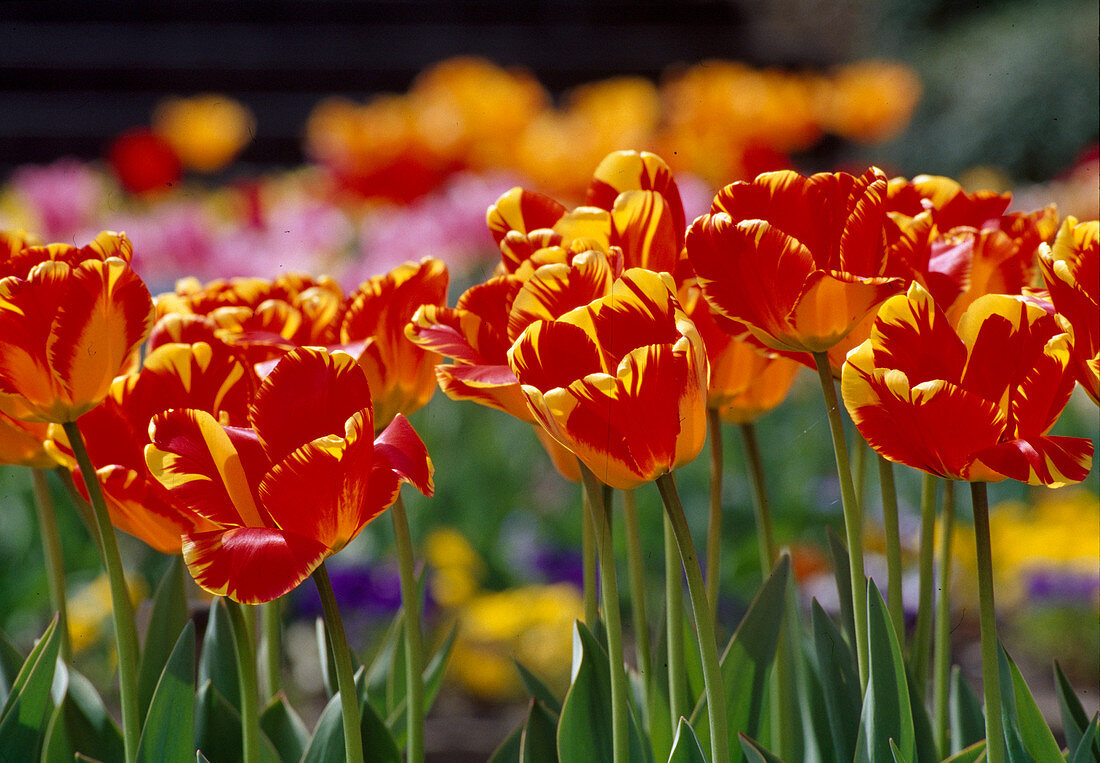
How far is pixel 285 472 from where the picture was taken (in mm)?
453

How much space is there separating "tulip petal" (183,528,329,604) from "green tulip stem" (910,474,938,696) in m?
0.32

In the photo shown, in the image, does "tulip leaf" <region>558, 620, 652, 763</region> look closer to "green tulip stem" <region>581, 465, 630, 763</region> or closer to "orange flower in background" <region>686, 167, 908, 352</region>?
"green tulip stem" <region>581, 465, 630, 763</region>

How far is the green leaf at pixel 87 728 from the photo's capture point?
0.65m

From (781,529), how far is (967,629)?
1.30 ft

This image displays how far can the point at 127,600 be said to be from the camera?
0.55m

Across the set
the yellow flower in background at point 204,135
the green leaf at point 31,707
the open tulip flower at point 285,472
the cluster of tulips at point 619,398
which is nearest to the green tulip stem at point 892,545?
the cluster of tulips at point 619,398

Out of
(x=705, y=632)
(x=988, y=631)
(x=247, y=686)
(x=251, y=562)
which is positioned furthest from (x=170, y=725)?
(x=988, y=631)

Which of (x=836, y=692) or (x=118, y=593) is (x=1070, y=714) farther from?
(x=118, y=593)

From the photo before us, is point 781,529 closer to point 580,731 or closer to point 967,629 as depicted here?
point 967,629

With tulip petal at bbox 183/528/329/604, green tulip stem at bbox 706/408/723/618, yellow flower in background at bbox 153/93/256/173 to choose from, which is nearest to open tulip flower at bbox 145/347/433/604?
tulip petal at bbox 183/528/329/604

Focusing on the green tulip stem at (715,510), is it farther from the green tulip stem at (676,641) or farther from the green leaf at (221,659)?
the green leaf at (221,659)

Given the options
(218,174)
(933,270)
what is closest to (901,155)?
(218,174)

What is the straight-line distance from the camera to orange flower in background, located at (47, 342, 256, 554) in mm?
541

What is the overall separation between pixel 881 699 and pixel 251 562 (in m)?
0.30
